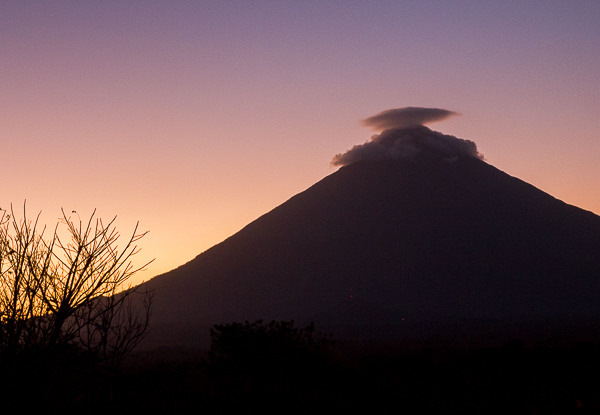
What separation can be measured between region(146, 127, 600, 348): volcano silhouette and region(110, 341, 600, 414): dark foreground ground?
94.0 m

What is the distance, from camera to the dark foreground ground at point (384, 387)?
18219 millimetres

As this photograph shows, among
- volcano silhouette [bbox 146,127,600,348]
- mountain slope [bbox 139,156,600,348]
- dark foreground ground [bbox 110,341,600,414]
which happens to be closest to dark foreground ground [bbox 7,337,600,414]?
dark foreground ground [bbox 110,341,600,414]

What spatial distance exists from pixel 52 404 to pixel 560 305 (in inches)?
5856

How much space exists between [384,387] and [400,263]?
144 m

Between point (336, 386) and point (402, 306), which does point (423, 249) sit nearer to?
point (402, 306)

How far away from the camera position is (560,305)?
14075 cm

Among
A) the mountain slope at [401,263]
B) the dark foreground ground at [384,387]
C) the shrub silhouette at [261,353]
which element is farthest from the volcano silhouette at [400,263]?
the shrub silhouette at [261,353]

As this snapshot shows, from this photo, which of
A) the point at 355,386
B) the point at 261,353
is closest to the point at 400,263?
the point at 355,386

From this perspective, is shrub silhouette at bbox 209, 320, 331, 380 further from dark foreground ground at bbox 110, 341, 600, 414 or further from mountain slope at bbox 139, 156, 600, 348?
mountain slope at bbox 139, 156, 600, 348

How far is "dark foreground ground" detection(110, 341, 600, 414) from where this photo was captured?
18.2m

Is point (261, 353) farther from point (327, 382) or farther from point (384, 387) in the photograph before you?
point (384, 387)

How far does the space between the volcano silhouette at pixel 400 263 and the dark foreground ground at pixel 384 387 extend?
9401 centimetres

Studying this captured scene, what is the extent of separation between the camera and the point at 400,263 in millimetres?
165125

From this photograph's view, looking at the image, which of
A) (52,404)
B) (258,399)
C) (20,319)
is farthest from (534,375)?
(20,319)
